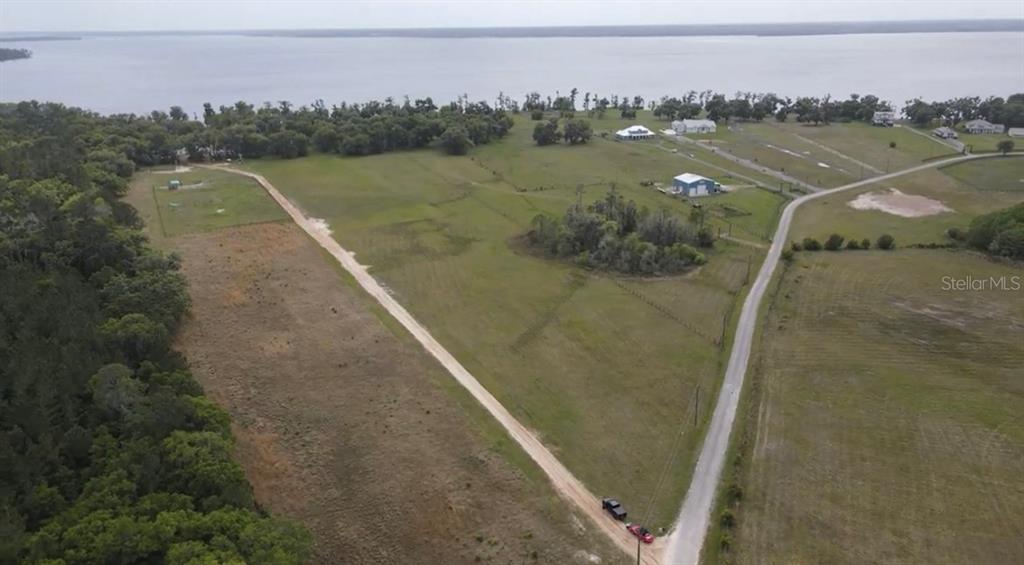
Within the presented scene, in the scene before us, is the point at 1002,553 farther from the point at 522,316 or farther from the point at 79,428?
the point at 79,428

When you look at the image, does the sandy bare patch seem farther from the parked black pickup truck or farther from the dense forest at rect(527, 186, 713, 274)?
the parked black pickup truck

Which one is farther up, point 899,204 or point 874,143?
point 874,143

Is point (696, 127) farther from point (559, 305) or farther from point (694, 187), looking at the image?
point (559, 305)

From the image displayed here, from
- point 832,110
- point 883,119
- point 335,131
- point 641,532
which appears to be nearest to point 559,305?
point 641,532

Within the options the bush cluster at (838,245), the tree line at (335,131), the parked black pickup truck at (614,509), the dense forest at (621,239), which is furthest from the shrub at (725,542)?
the tree line at (335,131)

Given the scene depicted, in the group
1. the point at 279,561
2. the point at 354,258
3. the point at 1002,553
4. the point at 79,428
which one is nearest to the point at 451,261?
the point at 354,258
